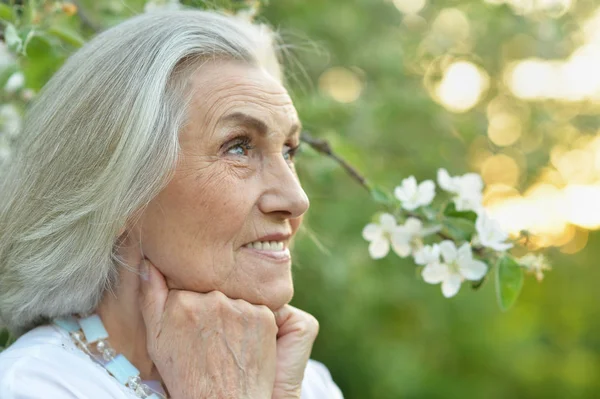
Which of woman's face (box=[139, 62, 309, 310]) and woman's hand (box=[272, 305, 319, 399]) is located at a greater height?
woman's face (box=[139, 62, 309, 310])

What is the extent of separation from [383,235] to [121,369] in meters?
1.01

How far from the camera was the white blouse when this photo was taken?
2023 mm

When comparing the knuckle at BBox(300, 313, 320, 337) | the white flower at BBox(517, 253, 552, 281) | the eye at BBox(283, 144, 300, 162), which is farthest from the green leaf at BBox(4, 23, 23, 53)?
the white flower at BBox(517, 253, 552, 281)

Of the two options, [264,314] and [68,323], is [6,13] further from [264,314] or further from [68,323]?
[264,314]

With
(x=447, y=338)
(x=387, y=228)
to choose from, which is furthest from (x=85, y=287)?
(x=447, y=338)

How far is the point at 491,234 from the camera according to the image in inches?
97.1

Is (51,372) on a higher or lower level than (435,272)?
lower

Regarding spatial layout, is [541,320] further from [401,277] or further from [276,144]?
[276,144]

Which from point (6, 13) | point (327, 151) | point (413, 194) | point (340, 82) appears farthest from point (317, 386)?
point (340, 82)

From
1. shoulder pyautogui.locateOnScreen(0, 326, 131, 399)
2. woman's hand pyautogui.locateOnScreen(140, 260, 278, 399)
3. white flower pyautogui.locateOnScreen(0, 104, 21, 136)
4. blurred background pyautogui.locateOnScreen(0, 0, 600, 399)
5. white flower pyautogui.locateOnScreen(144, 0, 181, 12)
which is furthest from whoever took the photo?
blurred background pyautogui.locateOnScreen(0, 0, 600, 399)

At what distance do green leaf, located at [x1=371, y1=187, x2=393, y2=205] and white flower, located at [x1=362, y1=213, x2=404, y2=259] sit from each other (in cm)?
6

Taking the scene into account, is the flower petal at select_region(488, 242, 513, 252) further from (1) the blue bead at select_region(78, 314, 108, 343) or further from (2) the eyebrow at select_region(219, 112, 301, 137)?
(1) the blue bead at select_region(78, 314, 108, 343)

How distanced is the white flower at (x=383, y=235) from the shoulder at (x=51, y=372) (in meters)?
0.98

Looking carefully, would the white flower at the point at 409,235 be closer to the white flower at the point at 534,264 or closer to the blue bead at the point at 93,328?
the white flower at the point at 534,264
